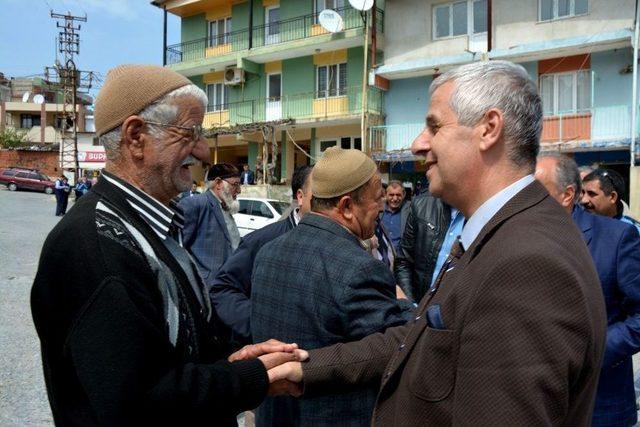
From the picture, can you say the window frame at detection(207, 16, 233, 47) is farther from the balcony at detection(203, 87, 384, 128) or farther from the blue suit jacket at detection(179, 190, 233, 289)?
the blue suit jacket at detection(179, 190, 233, 289)

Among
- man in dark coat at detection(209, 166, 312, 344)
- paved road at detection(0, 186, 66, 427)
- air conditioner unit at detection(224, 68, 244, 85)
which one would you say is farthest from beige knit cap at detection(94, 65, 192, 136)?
air conditioner unit at detection(224, 68, 244, 85)

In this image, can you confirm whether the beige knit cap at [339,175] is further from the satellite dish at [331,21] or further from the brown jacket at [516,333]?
the satellite dish at [331,21]

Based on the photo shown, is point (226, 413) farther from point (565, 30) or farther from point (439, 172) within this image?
point (565, 30)

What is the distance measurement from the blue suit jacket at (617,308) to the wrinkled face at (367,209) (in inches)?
46.5

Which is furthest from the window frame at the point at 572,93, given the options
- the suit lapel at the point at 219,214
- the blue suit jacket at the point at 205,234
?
the blue suit jacket at the point at 205,234

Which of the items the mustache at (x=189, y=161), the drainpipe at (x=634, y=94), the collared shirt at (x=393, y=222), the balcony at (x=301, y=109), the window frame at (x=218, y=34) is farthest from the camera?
the window frame at (x=218, y=34)

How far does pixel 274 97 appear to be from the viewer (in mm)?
24625

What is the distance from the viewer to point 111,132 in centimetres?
180

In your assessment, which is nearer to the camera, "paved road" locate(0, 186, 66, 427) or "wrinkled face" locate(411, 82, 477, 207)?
"wrinkled face" locate(411, 82, 477, 207)

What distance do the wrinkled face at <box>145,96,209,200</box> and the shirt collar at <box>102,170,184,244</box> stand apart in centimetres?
7

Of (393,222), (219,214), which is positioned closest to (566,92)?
(393,222)

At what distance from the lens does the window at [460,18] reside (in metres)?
19.3

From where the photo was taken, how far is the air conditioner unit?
24.5 metres

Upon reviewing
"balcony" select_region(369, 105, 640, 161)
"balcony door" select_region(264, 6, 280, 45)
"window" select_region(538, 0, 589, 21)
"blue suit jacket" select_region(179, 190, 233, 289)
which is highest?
"balcony door" select_region(264, 6, 280, 45)
